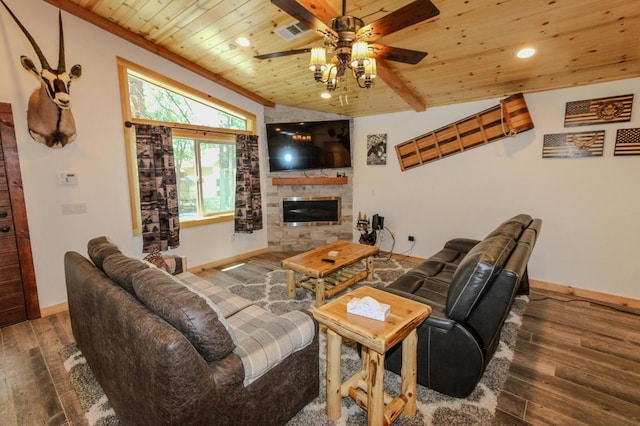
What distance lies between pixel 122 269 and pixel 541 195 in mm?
4414

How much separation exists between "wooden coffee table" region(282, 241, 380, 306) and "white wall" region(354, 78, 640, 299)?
1495 mm

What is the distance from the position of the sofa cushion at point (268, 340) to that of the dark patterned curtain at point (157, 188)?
94.7 inches

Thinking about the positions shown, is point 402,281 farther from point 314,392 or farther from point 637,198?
point 637,198

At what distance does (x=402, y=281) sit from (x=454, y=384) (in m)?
0.90

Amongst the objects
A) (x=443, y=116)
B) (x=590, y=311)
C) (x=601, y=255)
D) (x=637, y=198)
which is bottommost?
(x=590, y=311)

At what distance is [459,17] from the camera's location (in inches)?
93.0

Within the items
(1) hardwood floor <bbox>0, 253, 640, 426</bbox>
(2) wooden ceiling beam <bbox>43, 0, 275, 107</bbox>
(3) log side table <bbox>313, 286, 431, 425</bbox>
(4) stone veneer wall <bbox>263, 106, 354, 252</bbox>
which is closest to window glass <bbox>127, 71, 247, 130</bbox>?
(2) wooden ceiling beam <bbox>43, 0, 275, 107</bbox>

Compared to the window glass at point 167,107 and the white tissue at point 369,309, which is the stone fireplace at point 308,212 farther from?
the white tissue at point 369,309

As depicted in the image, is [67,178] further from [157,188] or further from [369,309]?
[369,309]

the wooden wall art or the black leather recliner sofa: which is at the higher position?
the wooden wall art

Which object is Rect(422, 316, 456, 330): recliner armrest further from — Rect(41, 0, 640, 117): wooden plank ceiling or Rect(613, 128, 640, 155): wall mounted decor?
Rect(613, 128, 640, 155): wall mounted decor

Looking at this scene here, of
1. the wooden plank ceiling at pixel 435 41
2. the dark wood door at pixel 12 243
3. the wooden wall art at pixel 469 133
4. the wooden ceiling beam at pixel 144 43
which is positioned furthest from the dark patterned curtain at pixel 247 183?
the dark wood door at pixel 12 243

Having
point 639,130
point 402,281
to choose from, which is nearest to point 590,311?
point 639,130

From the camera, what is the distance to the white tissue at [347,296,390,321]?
160 cm
